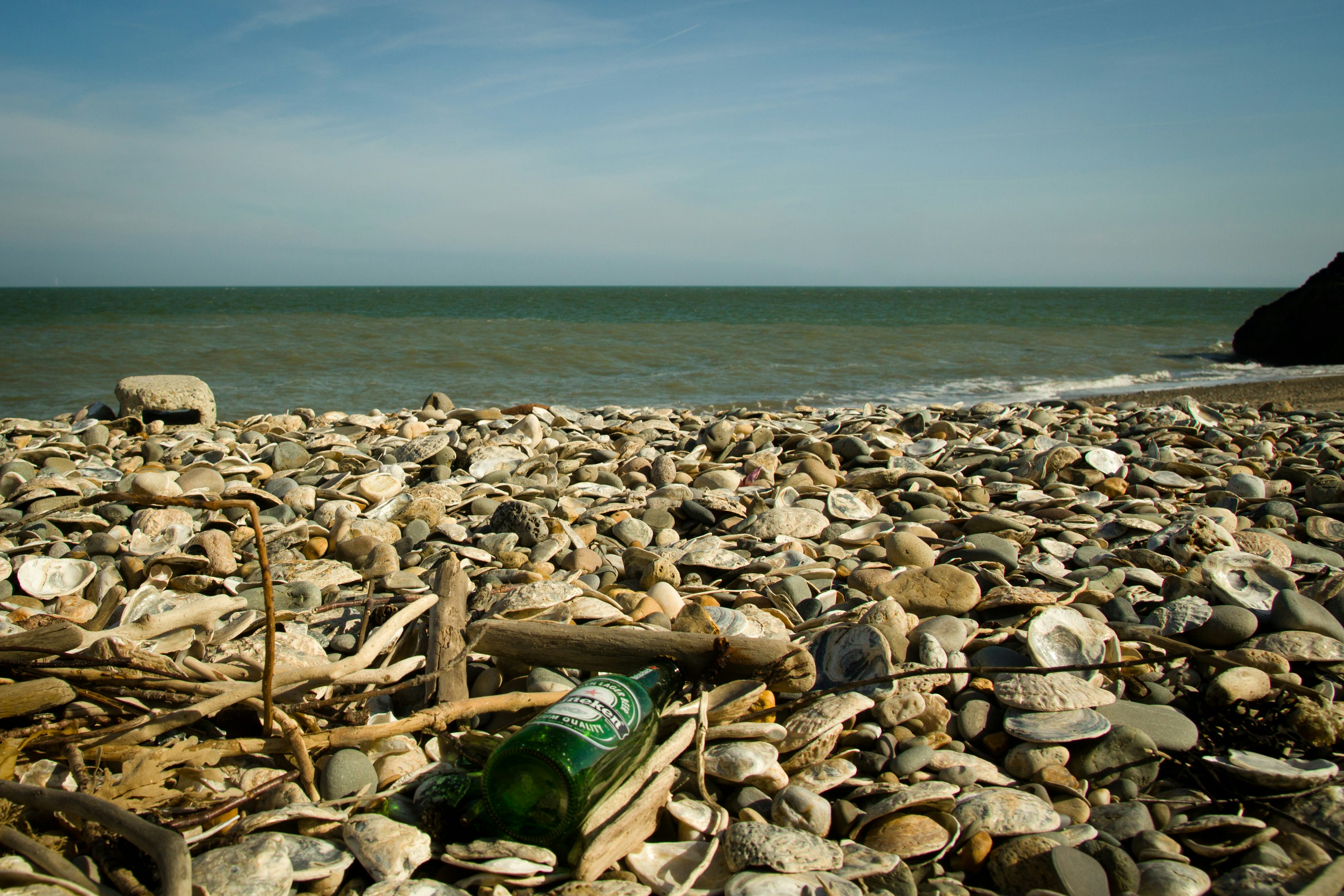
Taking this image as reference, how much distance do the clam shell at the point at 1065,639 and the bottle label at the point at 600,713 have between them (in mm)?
1198

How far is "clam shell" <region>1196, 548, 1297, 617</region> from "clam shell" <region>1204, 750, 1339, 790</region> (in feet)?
2.52

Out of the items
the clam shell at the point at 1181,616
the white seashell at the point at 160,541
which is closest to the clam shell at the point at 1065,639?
the clam shell at the point at 1181,616

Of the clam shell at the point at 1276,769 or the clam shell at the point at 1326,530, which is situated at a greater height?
the clam shell at the point at 1326,530

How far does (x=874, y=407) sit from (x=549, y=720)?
800cm

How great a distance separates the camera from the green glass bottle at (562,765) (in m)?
1.43

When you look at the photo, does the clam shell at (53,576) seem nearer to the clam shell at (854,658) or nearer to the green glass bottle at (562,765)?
the green glass bottle at (562,765)

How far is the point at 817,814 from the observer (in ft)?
5.24

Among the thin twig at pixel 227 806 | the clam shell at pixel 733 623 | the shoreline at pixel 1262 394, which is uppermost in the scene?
the shoreline at pixel 1262 394

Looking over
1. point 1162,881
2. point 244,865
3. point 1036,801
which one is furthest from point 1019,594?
point 244,865

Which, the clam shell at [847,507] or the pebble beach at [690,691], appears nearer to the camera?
the pebble beach at [690,691]

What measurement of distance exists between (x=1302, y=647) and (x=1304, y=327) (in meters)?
19.0

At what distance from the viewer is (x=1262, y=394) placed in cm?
1048

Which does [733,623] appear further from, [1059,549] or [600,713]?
[1059,549]

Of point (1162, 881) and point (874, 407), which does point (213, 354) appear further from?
point (1162, 881)
